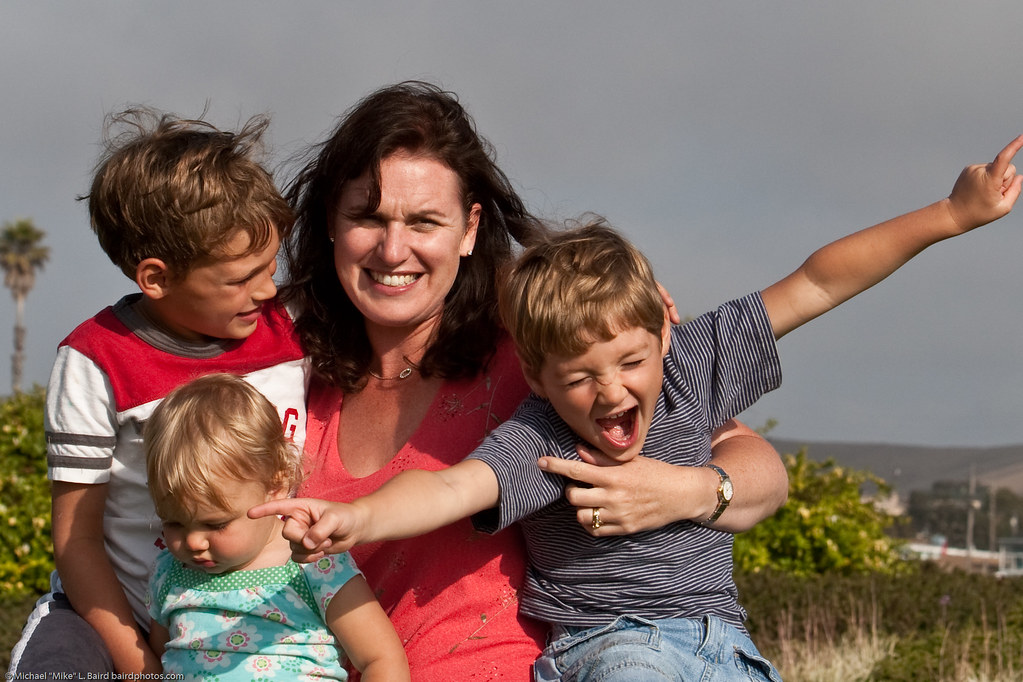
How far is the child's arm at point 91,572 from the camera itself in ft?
9.77

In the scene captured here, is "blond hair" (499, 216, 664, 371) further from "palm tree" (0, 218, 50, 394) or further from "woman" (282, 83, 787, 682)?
"palm tree" (0, 218, 50, 394)

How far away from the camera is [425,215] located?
3199 millimetres

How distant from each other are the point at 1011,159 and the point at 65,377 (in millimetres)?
2719

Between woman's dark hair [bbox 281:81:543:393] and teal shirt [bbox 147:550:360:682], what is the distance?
Answer: 0.82 metres

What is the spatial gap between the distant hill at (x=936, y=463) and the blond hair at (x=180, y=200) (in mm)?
12156

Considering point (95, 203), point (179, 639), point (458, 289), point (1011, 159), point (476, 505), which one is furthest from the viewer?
point (458, 289)

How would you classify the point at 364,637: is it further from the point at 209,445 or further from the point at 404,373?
the point at 404,373

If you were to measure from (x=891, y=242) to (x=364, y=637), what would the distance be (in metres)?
1.78

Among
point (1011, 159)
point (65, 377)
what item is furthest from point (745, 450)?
point (65, 377)

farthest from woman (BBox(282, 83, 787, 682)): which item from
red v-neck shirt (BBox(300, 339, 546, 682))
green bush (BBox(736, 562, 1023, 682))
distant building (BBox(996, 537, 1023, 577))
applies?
distant building (BBox(996, 537, 1023, 577))

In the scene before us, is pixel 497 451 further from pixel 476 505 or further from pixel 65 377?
pixel 65 377

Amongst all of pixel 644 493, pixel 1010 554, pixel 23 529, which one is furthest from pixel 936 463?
pixel 644 493

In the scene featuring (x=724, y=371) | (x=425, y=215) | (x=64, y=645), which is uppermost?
(x=425, y=215)

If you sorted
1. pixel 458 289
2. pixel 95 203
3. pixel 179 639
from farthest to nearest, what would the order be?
1. pixel 458 289
2. pixel 95 203
3. pixel 179 639
